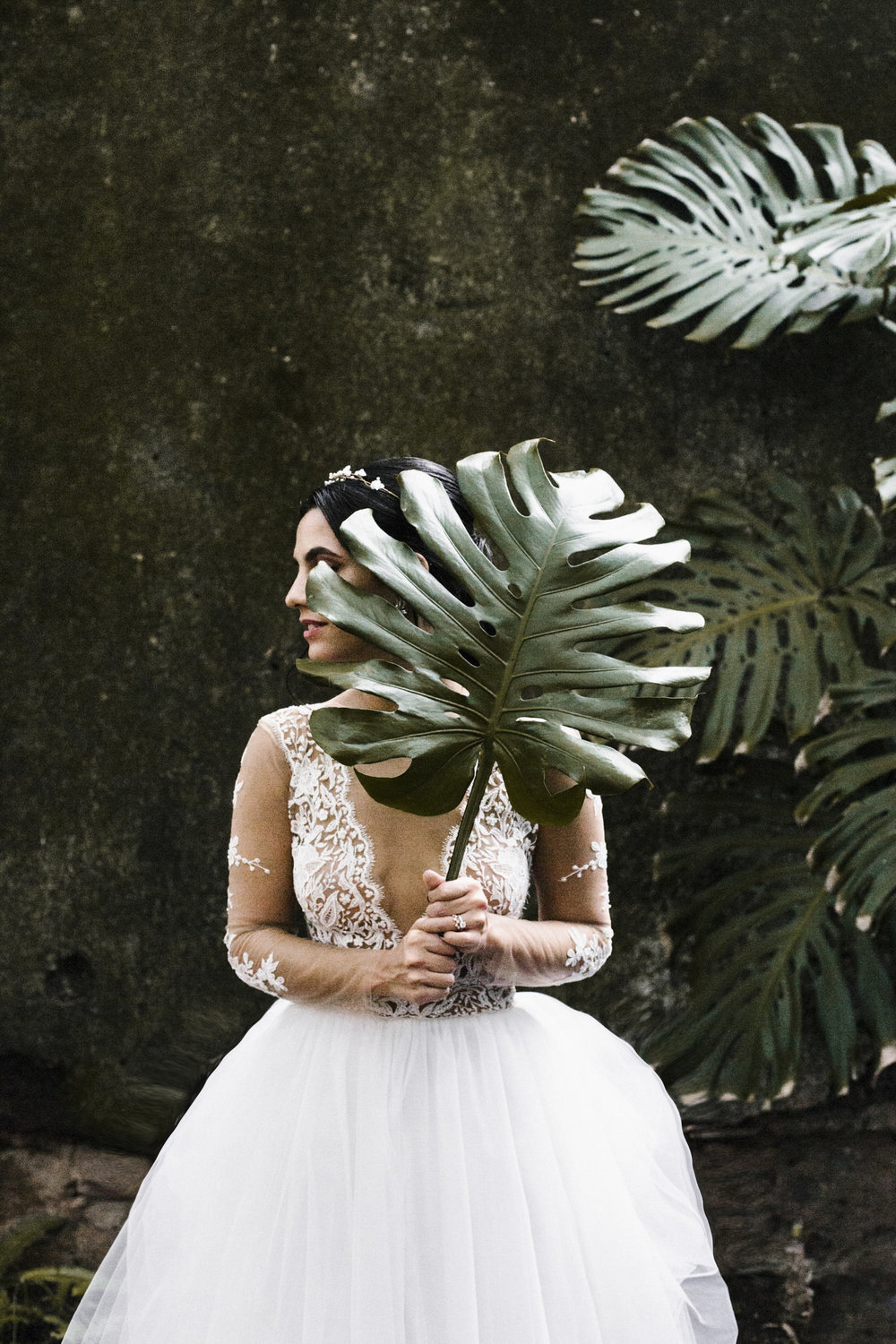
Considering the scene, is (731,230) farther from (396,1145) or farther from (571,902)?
(396,1145)

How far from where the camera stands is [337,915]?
56.5 inches

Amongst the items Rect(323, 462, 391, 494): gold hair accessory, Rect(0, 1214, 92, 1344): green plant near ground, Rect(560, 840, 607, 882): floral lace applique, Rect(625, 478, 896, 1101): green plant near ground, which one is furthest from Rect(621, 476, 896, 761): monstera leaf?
Rect(0, 1214, 92, 1344): green plant near ground

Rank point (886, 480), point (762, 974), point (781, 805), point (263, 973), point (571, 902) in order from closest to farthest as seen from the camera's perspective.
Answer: point (263, 973)
point (571, 902)
point (886, 480)
point (762, 974)
point (781, 805)

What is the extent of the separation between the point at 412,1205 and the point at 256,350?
6.01 feet

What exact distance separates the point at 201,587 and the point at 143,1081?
108 cm

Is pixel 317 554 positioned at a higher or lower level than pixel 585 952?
Result: higher

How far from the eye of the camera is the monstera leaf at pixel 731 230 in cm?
228

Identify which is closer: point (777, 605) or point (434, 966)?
point (434, 966)

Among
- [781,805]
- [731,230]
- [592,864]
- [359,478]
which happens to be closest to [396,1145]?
[592,864]

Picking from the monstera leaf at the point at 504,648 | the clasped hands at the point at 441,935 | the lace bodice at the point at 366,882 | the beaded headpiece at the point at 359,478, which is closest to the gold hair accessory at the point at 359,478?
the beaded headpiece at the point at 359,478

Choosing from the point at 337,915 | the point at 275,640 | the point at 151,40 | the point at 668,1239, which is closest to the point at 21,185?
the point at 151,40

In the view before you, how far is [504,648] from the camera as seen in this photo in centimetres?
128

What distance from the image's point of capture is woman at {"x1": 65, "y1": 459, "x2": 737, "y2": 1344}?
50.1 inches

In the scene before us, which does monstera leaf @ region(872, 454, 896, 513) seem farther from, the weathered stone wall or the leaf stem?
the leaf stem
